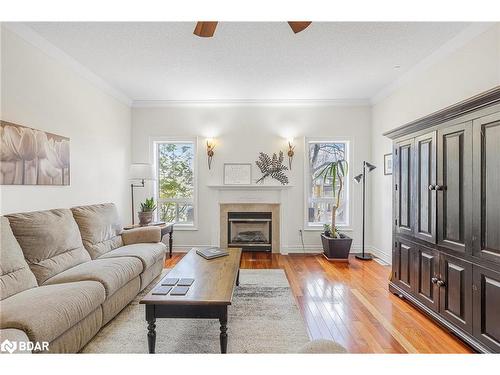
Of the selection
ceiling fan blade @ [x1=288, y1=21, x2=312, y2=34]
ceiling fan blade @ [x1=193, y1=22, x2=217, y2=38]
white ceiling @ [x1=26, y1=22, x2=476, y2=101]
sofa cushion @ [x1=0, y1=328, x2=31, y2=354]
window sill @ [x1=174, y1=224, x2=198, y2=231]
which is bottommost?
sofa cushion @ [x1=0, y1=328, x2=31, y2=354]

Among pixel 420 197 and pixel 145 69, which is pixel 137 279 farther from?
pixel 420 197

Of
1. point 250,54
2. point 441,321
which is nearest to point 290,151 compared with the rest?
point 250,54

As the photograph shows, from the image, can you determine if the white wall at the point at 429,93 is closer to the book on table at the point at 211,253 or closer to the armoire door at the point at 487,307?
the armoire door at the point at 487,307

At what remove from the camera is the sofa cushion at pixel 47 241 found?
224 centimetres

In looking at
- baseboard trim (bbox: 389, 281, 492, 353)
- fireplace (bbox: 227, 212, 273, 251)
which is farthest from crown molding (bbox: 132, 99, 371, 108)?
baseboard trim (bbox: 389, 281, 492, 353)

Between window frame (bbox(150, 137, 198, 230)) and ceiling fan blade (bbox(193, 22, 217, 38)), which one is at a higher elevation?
ceiling fan blade (bbox(193, 22, 217, 38))

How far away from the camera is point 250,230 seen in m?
5.16

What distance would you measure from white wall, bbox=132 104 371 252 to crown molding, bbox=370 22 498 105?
882 millimetres

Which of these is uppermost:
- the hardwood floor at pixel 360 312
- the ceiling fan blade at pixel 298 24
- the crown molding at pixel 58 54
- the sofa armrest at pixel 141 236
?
the crown molding at pixel 58 54

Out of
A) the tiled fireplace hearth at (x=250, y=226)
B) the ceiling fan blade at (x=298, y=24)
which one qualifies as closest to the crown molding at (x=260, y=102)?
the tiled fireplace hearth at (x=250, y=226)

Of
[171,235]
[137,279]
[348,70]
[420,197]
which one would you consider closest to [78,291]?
[137,279]

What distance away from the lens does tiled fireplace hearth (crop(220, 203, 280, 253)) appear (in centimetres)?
506

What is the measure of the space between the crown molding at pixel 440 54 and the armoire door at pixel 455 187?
114 cm

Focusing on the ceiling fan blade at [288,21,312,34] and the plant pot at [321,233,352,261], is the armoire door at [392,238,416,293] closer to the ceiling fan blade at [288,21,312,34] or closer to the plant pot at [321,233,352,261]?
the plant pot at [321,233,352,261]
